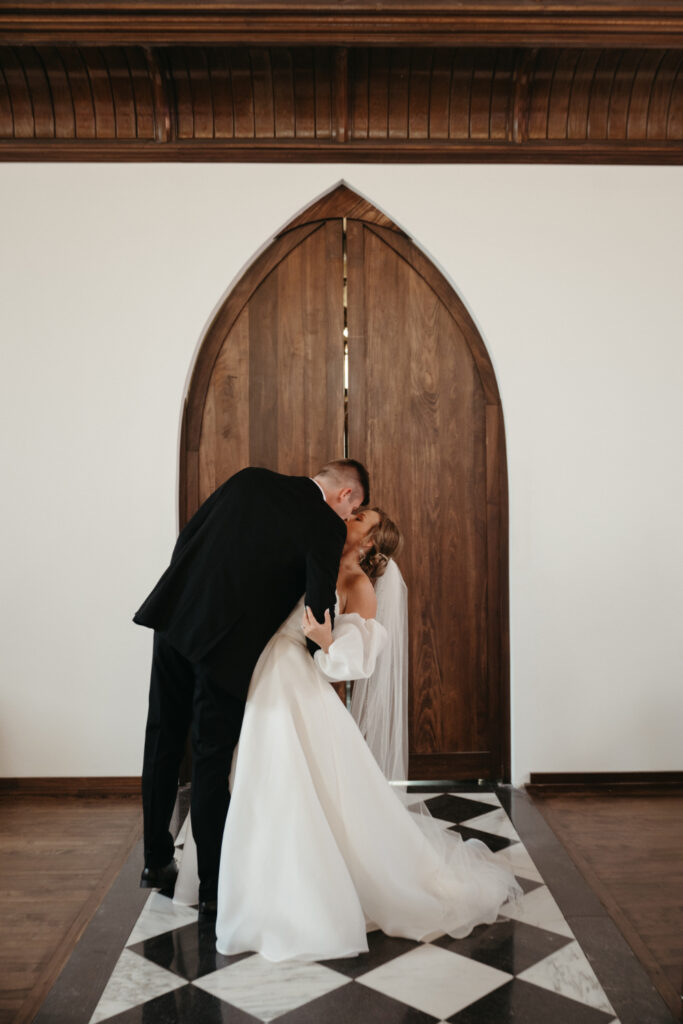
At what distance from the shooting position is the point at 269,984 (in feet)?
8.02

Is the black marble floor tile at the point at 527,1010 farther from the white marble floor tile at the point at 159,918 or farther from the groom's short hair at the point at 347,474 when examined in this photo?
the groom's short hair at the point at 347,474

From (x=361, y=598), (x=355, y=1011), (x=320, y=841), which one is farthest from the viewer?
(x=361, y=598)

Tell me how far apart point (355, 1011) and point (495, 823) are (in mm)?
1617

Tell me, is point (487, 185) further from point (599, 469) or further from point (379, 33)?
point (599, 469)

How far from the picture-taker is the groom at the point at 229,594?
2.81 meters

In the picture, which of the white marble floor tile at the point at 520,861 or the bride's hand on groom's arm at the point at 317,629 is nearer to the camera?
the bride's hand on groom's arm at the point at 317,629

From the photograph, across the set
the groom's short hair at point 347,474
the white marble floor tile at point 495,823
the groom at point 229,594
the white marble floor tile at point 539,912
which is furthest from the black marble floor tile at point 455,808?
the groom's short hair at point 347,474

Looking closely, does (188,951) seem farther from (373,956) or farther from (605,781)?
(605,781)

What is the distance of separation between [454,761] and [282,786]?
200 centimetres

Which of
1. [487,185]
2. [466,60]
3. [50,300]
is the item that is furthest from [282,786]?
[466,60]

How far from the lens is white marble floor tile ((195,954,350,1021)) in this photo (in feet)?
7.66

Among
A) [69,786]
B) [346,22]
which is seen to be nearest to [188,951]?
[69,786]

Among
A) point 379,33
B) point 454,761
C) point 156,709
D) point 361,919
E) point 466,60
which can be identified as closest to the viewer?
point 361,919

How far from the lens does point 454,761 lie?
14.6 ft
